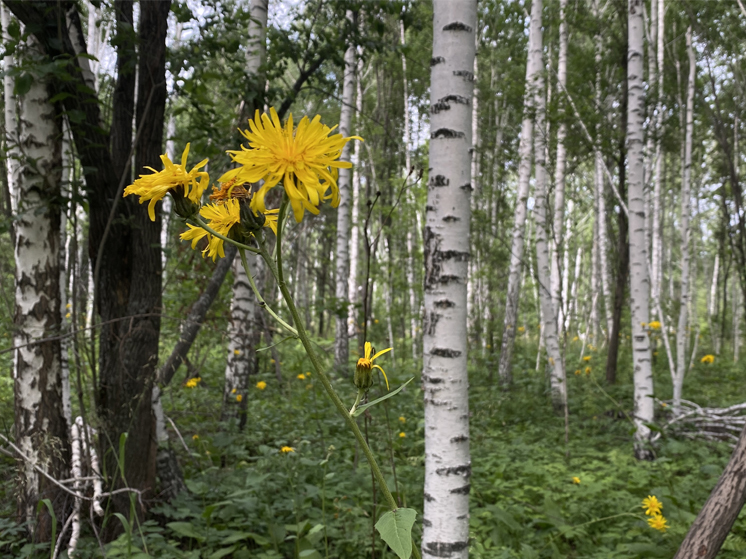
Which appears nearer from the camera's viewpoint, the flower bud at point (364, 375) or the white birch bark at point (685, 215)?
the flower bud at point (364, 375)

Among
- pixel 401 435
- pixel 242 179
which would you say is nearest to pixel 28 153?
pixel 242 179

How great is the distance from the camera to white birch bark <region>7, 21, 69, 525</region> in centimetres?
237

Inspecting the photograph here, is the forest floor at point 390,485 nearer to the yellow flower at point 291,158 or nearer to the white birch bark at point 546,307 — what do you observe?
the white birch bark at point 546,307

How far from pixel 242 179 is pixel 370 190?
11.9m

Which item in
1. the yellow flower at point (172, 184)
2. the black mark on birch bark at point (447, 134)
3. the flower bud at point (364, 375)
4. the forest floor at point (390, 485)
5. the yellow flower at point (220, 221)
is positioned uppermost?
the black mark on birch bark at point (447, 134)

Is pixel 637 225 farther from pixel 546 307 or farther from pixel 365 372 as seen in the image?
pixel 365 372

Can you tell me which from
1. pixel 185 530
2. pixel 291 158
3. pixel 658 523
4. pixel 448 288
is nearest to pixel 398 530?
pixel 291 158

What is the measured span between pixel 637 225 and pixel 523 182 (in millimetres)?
2388

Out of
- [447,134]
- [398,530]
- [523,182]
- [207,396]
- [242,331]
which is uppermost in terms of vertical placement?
[523,182]

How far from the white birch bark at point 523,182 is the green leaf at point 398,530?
5758 millimetres

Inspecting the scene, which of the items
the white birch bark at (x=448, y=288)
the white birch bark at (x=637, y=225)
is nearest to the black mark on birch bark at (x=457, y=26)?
the white birch bark at (x=448, y=288)

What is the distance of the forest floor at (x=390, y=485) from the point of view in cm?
225

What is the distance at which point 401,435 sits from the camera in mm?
3727

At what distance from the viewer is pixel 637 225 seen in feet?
15.2
